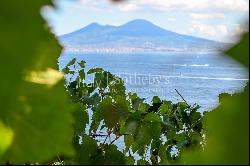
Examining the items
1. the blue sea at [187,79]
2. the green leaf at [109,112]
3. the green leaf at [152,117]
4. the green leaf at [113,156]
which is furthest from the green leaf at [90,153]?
the green leaf at [152,117]

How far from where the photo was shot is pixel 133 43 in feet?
143

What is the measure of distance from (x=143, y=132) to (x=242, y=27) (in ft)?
4.05

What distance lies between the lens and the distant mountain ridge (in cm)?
61

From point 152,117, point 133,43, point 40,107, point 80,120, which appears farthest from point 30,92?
point 133,43

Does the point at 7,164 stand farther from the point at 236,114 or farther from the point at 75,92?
the point at 75,92

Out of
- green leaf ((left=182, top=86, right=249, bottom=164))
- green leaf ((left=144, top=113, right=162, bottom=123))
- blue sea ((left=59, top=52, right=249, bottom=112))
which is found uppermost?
blue sea ((left=59, top=52, right=249, bottom=112))

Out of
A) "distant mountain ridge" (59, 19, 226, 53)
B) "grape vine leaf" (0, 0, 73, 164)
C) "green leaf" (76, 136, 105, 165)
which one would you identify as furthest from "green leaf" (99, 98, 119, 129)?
"grape vine leaf" (0, 0, 73, 164)

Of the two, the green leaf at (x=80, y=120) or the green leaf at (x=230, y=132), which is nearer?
the green leaf at (x=230, y=132)

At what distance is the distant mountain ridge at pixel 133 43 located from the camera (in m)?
0.61

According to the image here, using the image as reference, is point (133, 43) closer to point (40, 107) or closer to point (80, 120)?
point (80, 120)

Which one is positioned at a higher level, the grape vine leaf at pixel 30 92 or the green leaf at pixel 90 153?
the grape vine leaf at pixel 30 92

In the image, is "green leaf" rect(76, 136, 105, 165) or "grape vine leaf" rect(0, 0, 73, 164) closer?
"grape vine leaf" rect(0, 0, 73, 164)

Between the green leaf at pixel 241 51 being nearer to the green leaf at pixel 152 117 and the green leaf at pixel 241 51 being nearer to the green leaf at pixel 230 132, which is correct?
the green leaf at pixel 230 132

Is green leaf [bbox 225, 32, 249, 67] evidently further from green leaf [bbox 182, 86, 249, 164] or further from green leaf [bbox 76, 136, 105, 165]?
green leaf [bbox 76, 136, 105, 165]
